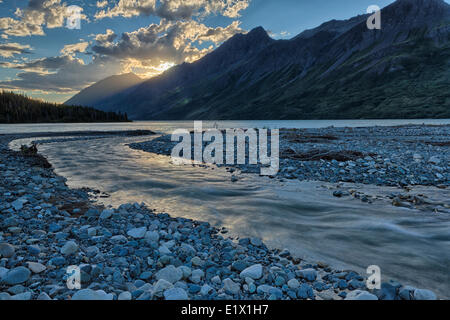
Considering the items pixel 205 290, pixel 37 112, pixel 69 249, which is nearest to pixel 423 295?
pixel 205 290

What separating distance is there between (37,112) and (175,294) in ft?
608

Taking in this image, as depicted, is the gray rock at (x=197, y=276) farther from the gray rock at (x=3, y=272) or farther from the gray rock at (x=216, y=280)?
the gray rock at (x=3, y=272)

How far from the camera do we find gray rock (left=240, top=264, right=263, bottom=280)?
4422 mm

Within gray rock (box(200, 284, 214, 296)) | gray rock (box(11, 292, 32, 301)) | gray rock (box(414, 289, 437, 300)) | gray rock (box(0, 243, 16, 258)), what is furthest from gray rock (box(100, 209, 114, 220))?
gray rock (box(414, 289, 437, 300))

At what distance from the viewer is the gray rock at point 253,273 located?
4.42 m

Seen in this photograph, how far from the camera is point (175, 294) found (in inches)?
148

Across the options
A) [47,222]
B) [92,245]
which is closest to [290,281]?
[92,245]

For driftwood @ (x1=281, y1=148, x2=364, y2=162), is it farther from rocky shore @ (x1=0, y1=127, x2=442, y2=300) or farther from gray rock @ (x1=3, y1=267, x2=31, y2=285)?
gray rock @ (x1=3, y1=267, x2=31, y2=285)

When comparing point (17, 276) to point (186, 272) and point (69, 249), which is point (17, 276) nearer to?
point (69, 249)

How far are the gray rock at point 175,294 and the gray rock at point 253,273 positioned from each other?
1125mm

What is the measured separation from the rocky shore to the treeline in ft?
574
